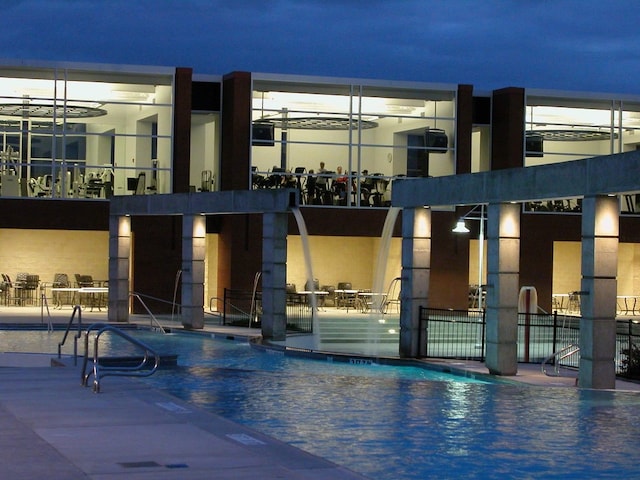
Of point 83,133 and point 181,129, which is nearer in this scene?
point 83,133

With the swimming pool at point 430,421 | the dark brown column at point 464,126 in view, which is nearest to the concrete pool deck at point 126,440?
the swimming pool at point 430,421

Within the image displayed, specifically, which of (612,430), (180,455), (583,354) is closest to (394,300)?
(583,354)

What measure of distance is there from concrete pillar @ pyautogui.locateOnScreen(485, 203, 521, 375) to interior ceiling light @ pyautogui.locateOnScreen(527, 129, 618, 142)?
23.6m

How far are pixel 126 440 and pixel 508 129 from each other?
3274cm

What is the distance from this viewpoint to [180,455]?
10.8 m

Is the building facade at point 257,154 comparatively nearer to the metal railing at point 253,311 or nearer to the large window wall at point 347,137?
the large window wall at point 347,137

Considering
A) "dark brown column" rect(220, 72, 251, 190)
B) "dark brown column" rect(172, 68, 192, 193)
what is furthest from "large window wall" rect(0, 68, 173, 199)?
"dark brown column" rect(220, 72, 251, 190)

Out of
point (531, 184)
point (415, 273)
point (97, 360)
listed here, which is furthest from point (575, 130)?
point (97, 360)

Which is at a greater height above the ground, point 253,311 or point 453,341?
point 253,311

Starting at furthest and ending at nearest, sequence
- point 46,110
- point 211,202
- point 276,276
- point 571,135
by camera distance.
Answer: point 571,135 → point 46,110 → point 211,202 → point 276,276

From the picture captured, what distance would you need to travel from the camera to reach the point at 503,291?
66.5 ft

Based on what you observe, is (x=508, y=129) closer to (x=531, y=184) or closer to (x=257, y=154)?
(x=257, y=154)

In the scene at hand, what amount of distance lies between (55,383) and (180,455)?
6.13m

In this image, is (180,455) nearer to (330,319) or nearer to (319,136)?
(330,319)
